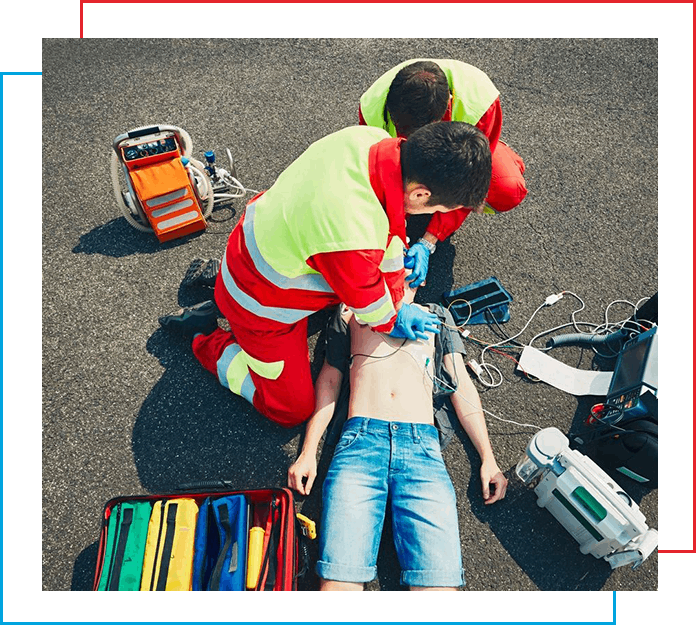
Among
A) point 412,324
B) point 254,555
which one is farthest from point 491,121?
point 254,555

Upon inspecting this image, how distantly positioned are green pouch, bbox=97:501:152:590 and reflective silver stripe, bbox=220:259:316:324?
1037mm

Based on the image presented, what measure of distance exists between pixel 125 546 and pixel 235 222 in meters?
2.09

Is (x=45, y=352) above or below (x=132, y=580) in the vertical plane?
above

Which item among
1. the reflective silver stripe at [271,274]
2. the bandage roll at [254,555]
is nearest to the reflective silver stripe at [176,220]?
the reflective silver stripe at [271,274]

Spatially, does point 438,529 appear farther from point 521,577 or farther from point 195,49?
point 195,49

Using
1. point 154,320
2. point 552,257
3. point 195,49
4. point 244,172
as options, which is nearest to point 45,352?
point 154,320

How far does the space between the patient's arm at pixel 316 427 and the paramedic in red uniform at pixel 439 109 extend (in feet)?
2.53

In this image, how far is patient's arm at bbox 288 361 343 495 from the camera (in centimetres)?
270

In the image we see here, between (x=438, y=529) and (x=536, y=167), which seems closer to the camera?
(x=438, y=529)

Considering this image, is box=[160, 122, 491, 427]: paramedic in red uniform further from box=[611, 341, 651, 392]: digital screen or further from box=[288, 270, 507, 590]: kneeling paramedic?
box=[611, 341, 651, 392]: digital screen

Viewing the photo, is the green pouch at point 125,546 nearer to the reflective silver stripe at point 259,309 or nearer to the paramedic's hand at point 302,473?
the paramedic's hand at point 302,473

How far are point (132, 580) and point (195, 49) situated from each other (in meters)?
3.89

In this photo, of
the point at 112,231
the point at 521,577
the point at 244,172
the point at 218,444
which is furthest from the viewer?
the point at 244,172

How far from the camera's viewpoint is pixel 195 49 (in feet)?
14.1
